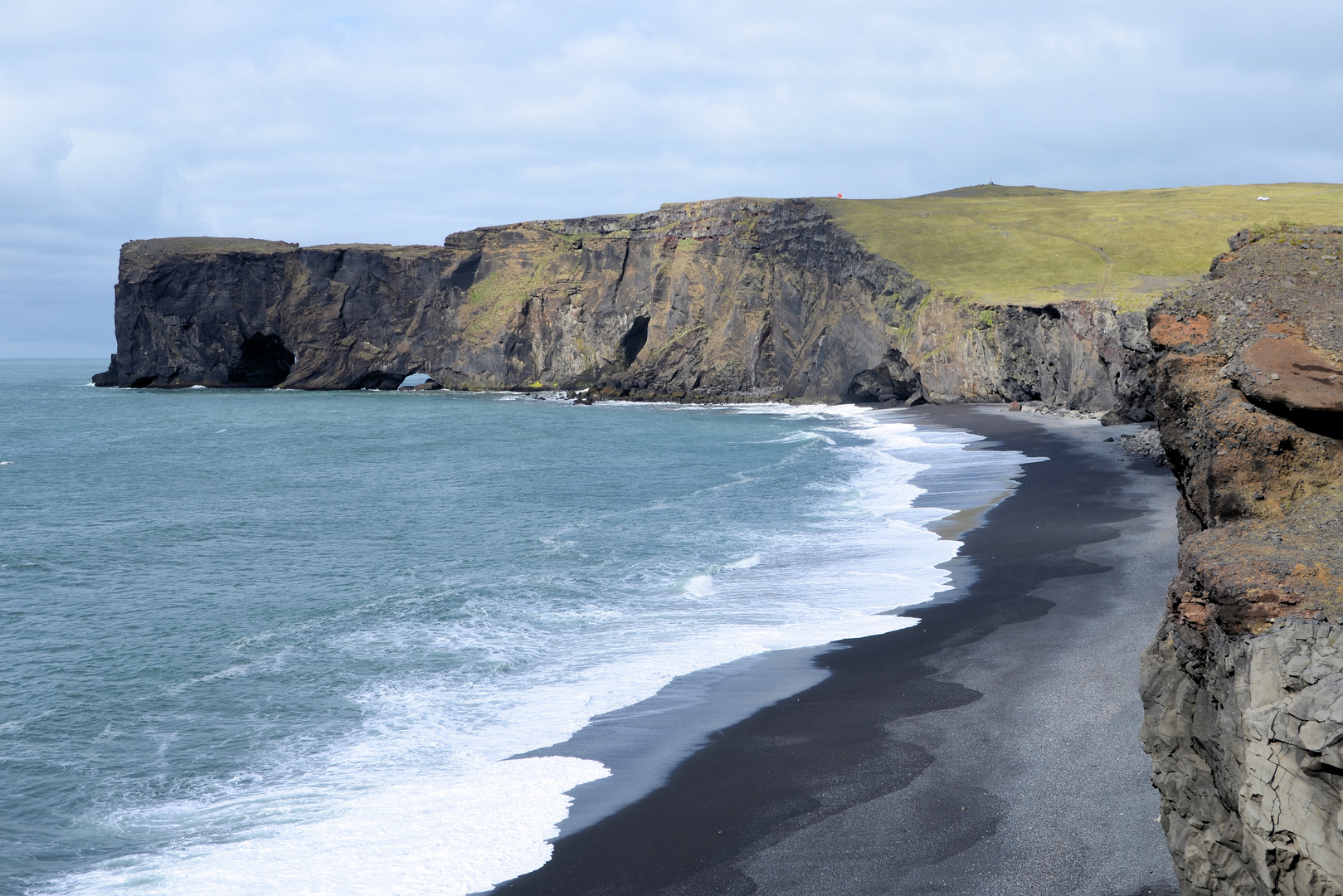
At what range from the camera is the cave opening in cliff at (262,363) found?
392 feet

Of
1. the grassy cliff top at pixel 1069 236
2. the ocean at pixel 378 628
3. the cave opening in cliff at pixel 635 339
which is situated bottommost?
the ocean at pixel 378 628

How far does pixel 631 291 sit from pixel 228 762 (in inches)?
3646

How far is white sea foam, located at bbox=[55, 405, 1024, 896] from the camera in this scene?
9227mm

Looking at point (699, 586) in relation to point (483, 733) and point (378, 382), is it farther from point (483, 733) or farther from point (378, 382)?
point (378, 382)

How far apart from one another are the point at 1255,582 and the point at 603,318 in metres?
100

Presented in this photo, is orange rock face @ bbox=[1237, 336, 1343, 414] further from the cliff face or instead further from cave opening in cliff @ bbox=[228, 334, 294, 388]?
cave opening in cliff @ bbox=[228, 334, 294, 388]

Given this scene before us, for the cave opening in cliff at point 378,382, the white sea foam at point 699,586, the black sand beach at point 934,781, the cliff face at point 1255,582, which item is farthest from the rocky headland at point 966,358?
A: the white sea foam at point 699,586

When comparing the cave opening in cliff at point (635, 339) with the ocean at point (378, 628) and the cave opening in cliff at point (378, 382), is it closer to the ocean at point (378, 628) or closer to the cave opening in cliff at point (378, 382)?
the cave opening in cliff at point (378, 382)

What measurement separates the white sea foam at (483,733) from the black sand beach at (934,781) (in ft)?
2.77

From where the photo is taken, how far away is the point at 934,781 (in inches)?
388

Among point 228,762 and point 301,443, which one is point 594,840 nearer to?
point 228,762

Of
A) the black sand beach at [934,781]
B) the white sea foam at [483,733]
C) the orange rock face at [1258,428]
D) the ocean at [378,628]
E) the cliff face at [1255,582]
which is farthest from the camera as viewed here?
the ocean at [378,628]

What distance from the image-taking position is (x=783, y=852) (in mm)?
8703

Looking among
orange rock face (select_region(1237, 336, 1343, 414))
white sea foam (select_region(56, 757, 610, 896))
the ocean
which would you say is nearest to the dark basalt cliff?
the ocean
